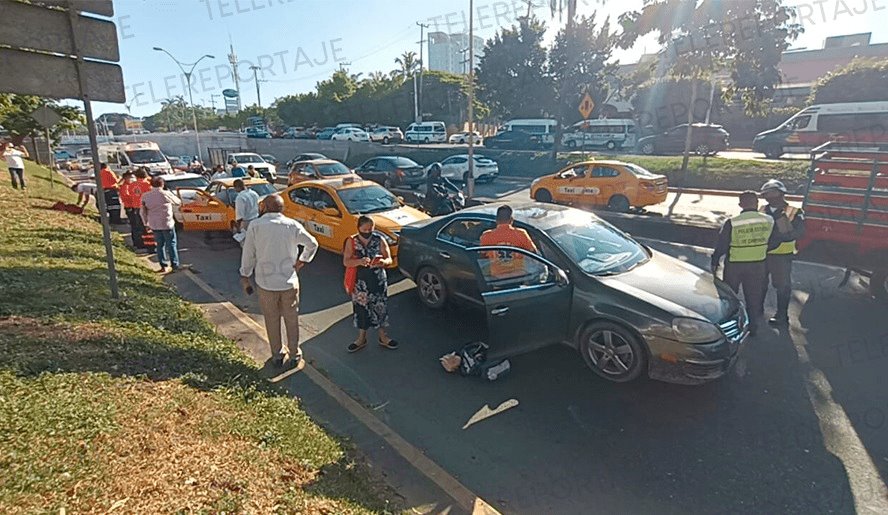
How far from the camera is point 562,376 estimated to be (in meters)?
4.48

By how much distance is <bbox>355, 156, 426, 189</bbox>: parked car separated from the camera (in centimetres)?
1979

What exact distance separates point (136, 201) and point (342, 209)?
13.9 ft

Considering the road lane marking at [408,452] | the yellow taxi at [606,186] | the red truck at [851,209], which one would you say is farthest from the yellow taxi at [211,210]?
the red truck at [851,209]

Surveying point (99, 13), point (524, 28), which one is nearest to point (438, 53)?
point (524, 28)

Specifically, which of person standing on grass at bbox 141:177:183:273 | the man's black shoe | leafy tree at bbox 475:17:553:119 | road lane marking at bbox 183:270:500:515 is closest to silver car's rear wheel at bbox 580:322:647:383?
road lane marking at bbox 183:270:500:515

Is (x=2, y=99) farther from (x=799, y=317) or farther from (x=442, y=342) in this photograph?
(x=799, y=317)

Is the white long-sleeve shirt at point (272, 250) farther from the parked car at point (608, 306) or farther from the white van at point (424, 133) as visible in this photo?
the white van at point (424, 133)

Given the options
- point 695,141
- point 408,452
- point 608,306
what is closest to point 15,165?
point 408,452

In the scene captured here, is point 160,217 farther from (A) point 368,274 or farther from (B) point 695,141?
(B) point 695,141

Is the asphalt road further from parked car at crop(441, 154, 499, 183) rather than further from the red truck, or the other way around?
parked car at crop(441, 154, 499, 183)

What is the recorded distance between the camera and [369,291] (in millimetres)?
4875

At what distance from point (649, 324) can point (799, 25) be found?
47.5ft

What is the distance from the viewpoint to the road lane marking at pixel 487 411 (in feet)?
12.5

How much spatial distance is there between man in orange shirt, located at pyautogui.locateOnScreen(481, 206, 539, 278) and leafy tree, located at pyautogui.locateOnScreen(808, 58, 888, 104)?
3373 cm
